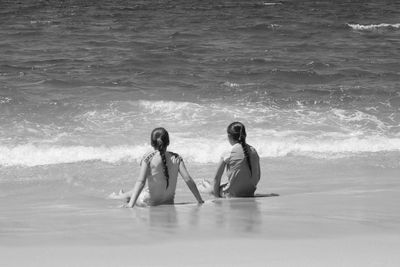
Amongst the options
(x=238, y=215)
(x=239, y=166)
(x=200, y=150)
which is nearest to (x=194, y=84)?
(x=200, y=150)

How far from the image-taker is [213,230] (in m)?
6.13

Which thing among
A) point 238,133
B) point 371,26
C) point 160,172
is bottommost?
point 160,172

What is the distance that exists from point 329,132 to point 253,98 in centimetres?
302

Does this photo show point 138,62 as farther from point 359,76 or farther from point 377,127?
point 377,127

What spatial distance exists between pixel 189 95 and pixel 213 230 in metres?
10.8

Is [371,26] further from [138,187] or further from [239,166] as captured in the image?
[138,187]

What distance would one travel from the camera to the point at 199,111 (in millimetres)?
15367

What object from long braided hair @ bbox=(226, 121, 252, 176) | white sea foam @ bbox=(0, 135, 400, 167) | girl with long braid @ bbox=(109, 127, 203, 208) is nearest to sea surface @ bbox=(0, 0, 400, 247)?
white sea foam @ bbox=(0, 135, 400, 167)

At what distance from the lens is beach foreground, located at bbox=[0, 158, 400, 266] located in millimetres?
5285

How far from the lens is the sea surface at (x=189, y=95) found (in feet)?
38.4

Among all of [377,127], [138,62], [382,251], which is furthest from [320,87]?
[382,251]

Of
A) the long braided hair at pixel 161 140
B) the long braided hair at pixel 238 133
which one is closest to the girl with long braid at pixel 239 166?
the long braided hair at pixel 238 133

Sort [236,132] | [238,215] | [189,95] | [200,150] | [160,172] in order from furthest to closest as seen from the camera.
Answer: [189,95] → [200,150] → [236,132] → [160,172] → [238,215]

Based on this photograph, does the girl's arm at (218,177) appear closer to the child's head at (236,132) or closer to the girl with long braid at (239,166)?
the girl with long braid at (239,166)
